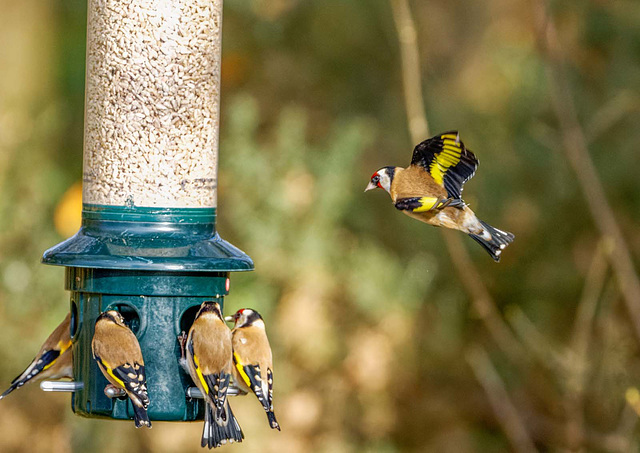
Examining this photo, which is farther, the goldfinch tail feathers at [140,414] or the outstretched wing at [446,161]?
the outstretched wing at [446,161]

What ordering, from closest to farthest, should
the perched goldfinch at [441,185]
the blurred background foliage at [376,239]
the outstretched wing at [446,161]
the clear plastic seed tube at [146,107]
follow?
the perched goldfinch at [441,185] → the outstretched wing at [446,161] → the clear plastic seed tube at [146,107] → the blurred background foliage at [376,239]

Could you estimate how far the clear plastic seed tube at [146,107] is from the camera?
400cm

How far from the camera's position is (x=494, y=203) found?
8156 mm

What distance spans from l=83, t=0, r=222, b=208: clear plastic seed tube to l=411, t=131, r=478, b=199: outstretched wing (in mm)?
939

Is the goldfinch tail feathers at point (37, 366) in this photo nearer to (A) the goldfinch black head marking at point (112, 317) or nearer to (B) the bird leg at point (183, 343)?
(A) the goldfinch black head marking at point (112, 317)

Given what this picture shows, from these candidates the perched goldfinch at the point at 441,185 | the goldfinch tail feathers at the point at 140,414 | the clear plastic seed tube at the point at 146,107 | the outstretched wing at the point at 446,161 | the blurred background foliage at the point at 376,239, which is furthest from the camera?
the blurred background foliage at the point at 376,239

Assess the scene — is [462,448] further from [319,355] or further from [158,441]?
[158,441]

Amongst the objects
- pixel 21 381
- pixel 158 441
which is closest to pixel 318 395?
pixel 158 441

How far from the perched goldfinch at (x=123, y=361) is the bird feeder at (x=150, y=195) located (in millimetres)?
146

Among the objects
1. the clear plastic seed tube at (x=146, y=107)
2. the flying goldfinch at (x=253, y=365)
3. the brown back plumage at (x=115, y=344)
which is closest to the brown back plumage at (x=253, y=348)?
the flying goldfinch at (x=253, y=365)

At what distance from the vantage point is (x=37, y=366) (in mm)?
4039

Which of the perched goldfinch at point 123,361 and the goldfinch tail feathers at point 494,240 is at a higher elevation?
the goldfinch tail feathers at point 494,240

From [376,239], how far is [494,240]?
471 centimetres

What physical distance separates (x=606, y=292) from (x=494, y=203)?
4.09ft
